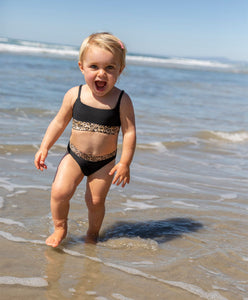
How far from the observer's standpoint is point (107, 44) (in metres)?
2.81

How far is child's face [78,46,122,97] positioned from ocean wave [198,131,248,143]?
4.40 metres

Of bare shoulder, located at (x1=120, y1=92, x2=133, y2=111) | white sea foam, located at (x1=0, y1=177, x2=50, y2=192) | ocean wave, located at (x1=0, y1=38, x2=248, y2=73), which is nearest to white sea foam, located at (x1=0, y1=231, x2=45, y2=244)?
white sea foam, located at (x1=0, y1=177, x2=50, y2=192)

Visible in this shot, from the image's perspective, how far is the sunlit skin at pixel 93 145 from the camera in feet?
9.34

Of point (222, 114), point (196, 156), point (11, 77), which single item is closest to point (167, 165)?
point (196, 156)

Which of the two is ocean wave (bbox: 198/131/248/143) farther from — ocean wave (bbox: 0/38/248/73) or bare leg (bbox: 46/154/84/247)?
ocean wave (bbox: 0/38/248/73)

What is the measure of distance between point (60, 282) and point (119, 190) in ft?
6.51

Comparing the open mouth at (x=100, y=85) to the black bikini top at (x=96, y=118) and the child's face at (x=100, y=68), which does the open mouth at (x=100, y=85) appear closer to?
the child's face at (x=100, y=68)

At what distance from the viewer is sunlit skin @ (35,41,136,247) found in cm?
285

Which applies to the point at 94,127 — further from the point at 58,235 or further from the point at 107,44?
the point at 58,235

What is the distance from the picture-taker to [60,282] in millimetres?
2361

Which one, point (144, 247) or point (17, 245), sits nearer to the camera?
point (17, 245)

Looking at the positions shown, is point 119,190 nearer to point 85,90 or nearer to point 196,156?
point 85,90

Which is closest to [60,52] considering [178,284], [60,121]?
[60,121]

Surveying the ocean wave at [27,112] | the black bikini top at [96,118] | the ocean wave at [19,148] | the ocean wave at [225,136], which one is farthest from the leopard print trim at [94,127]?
the ocean wave at [27,112]
